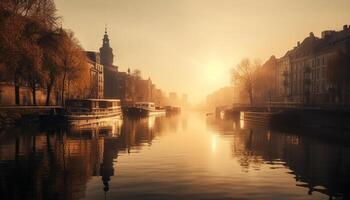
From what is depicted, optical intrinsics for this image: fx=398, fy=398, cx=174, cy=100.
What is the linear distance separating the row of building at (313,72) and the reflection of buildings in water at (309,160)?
4386 centimetres

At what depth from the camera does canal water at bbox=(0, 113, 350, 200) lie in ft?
55.5

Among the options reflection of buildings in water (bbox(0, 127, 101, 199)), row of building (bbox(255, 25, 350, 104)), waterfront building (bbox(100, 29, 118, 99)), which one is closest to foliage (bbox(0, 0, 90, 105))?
reflection of buildings in water (bbox(0, 127, 101, 199))

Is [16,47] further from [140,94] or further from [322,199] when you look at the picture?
[140,94]

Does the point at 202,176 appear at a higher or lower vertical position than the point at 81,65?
lower

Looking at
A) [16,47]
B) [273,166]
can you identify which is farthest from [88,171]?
[16,47]

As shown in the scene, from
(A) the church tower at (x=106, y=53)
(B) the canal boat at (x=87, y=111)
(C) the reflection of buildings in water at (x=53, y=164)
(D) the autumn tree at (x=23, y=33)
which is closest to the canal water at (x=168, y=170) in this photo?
(C) the reflection of buildings in water at (x=53, y=164)

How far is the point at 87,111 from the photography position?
58625 mm

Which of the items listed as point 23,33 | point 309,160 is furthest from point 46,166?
point 23,33

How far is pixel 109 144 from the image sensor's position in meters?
34.2

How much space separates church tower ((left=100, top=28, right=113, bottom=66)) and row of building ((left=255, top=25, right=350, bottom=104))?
71870 millimetres

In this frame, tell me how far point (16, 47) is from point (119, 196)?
1377 inches

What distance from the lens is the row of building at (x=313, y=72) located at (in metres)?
77.1

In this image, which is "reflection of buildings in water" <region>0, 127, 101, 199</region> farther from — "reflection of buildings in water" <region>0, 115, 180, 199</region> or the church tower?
the church tower

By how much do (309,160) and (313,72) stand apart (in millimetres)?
78290
